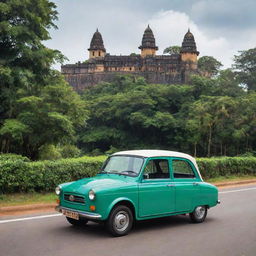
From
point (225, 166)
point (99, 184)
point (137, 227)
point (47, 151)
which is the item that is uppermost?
point (99, 184)

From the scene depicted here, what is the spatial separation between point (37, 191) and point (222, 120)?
29521 millimetres

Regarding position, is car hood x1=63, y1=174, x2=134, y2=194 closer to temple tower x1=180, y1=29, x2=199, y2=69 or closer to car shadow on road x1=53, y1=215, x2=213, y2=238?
car shadow on road x1=53, y1=215, x2=213, y2=238

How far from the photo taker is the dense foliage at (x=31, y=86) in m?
16.2

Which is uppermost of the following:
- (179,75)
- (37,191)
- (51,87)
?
(179,75)

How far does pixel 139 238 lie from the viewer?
21.0ft

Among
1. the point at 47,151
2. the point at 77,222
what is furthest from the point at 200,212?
the point at 47,151

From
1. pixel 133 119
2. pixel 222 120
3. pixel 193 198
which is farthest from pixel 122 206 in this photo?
pixel 133 119

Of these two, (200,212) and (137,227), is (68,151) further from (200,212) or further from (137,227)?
(137,227)

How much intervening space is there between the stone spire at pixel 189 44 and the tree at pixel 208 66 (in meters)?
5.74

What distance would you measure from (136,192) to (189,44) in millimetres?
76712

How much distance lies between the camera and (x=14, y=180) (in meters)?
9.28

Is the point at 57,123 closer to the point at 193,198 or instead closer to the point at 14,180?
the point at 14,180

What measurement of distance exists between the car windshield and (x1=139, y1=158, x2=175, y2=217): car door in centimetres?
18

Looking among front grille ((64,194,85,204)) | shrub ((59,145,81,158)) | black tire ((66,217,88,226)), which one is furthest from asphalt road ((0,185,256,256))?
shrub ((59,145,81,158))
